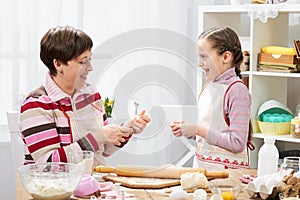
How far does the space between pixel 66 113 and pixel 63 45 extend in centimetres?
26

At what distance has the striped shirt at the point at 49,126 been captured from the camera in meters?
2.12

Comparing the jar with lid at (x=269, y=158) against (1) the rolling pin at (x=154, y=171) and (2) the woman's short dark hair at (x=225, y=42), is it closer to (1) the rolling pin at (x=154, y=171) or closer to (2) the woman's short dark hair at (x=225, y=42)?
(1) the rolling pin at (x=154, y=171)

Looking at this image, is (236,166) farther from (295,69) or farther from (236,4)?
(236,4)

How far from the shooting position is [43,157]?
216 centimetres

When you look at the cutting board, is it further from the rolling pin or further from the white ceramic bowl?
the white ceramic bowl

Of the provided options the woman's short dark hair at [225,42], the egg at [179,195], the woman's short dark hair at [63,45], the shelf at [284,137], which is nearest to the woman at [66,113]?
the woman's short dark hair at [63,45]

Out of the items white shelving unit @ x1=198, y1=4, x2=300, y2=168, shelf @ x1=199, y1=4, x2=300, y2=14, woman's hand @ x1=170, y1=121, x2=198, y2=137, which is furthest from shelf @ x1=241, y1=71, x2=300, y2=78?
woman's hand @ x1=170, y1=121, x2=198, y2=137

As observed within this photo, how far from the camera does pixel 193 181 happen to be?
1.99 m

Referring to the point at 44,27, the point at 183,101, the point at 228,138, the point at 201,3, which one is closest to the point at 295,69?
the point at 201,3

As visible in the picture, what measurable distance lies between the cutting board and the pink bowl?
5.3 inches

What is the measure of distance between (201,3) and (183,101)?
2.29 meters

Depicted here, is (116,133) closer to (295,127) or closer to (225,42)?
(225,42)

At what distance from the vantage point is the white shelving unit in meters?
3.54

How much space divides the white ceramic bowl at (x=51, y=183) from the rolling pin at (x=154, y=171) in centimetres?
24
